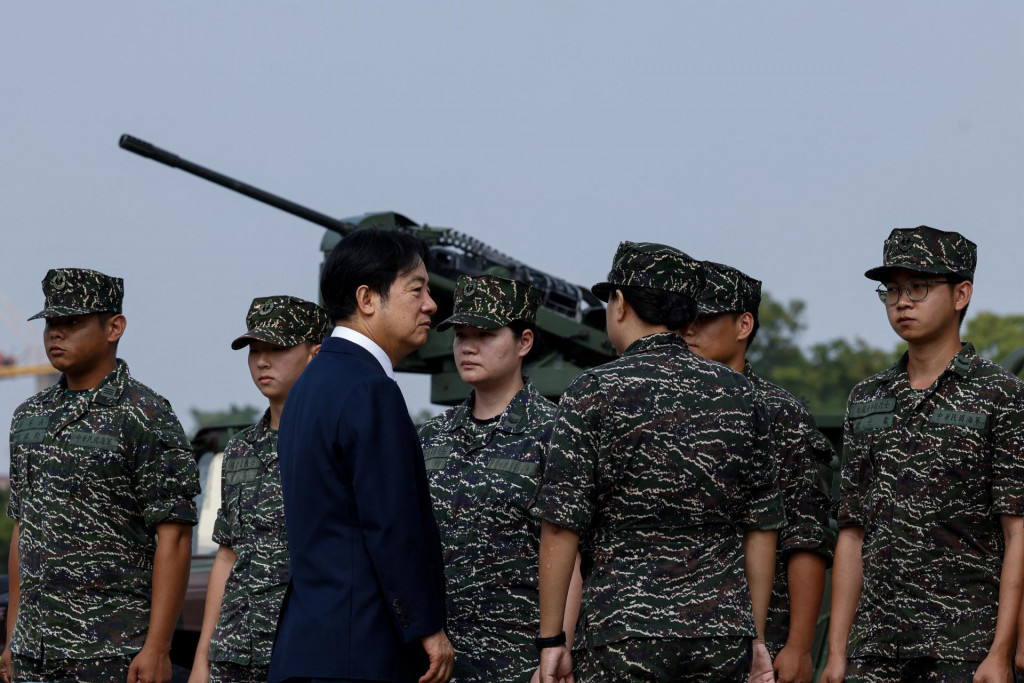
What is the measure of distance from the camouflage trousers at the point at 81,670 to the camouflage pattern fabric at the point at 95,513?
28mm

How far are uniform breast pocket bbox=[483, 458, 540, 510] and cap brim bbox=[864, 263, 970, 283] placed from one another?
128 cm

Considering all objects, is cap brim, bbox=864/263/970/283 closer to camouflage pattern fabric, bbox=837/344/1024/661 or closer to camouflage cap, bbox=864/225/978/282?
camouflage cap, bbox=864/225/978/282

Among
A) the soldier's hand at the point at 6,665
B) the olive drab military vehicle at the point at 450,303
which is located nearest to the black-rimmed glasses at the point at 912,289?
the soldier's hand at the point at 6,665

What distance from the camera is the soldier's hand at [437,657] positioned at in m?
3.71

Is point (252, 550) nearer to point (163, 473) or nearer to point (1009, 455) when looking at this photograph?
point (163, 473)

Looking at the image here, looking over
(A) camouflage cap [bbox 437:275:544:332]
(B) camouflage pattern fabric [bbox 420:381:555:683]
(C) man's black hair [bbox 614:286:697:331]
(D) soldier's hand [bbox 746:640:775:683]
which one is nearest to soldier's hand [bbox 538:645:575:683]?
(D) soldier's hand [bbox 746:640:775:683]

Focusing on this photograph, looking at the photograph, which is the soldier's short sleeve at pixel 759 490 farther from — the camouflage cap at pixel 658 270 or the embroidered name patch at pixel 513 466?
the embroidered name patch at pixel 513 466

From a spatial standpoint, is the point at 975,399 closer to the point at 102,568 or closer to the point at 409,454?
the point at 409,454

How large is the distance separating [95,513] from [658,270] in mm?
2488

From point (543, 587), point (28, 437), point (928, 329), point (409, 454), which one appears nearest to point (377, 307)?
point (409, 454)

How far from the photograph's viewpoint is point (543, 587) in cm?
400

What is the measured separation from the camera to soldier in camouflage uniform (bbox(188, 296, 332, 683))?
5504 millimetres

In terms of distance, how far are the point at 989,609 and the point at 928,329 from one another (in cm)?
90

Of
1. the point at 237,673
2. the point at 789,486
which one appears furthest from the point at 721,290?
the point at 237,673
